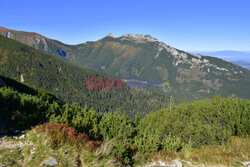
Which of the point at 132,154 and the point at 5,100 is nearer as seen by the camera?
the point at 132,154

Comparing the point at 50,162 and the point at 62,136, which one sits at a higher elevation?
the point at 62,136

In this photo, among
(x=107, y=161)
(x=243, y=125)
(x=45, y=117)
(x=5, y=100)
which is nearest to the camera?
(x=107, y=161)

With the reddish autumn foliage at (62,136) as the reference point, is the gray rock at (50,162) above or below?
below

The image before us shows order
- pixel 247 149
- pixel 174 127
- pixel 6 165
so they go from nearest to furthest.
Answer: pixel 6 165, pixel 247 149, pixel 174 127

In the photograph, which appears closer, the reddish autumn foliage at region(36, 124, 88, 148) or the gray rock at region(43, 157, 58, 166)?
the gray rock at region(43, 157, 58, 166)

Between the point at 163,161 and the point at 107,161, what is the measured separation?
399 cm

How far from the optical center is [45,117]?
49.2 feet

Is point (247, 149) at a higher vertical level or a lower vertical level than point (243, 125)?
higher

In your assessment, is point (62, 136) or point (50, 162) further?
point (62, 136)

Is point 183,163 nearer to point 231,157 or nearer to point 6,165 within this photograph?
point 231,157

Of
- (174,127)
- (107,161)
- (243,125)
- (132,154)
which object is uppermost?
(107,161)

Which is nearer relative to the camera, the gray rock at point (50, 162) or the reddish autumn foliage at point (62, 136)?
the gray rock at point (50, 162)

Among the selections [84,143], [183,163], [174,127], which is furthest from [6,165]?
[174,127]

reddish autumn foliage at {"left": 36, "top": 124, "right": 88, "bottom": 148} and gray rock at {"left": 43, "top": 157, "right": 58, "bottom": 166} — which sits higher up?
reddish autumn foliage at {"left": 36, "top": 124, "right": 88, "bottom": 148}
